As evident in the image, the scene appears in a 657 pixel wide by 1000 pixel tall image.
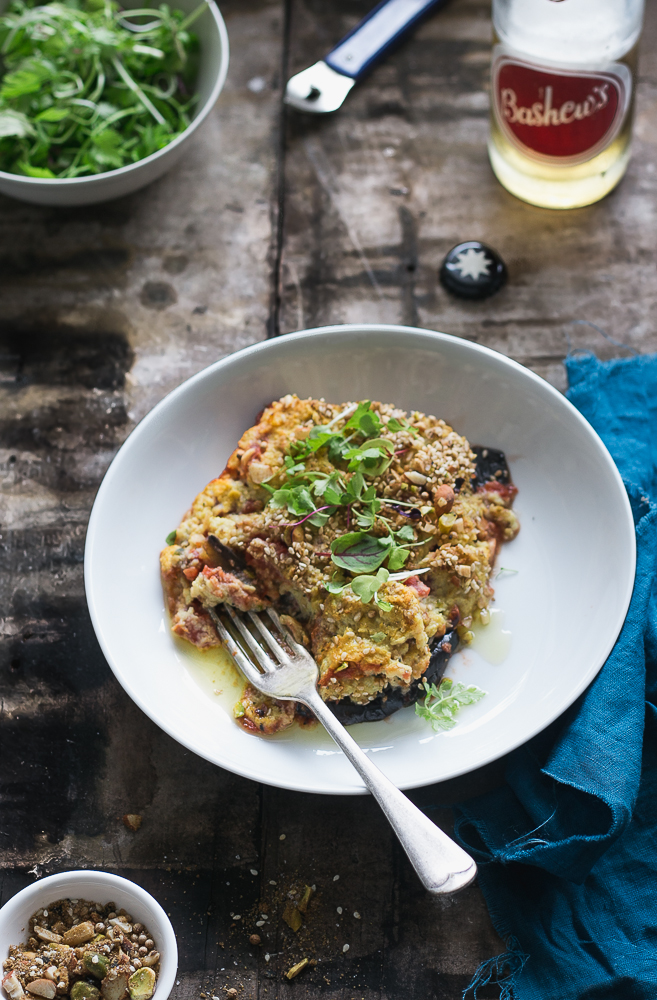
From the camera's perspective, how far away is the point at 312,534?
261cm

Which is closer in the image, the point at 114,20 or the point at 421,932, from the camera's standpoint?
the point at 421,932

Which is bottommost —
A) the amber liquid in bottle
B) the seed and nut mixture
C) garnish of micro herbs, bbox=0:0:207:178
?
the seed and nut mixture

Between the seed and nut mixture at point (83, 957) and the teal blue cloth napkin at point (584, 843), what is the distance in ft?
3.22

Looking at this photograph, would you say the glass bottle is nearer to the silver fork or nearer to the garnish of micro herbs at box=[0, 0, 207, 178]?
the garnish of micro herbs at box=[0, 0, 207, 178]

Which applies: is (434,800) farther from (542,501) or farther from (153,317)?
(153,317)

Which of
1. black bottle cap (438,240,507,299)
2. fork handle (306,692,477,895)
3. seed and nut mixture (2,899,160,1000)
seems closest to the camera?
fork handle (306,692,477,895)

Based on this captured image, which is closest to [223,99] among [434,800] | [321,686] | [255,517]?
[255,517]

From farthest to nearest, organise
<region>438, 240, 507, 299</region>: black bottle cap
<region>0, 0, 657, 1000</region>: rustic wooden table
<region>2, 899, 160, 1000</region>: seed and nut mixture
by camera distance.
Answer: <region>438, 240, 507, 299</region>: black bottle cap
<region>0, 0, 657, 1000</region>: rustic wooden table
<region>2, 899, 160, 1000</region>: seed and nut mixture

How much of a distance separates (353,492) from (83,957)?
1.48 meters

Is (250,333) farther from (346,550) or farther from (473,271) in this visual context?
(346,550)

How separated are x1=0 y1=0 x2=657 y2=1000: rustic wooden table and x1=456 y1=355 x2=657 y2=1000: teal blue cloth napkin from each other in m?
0.11

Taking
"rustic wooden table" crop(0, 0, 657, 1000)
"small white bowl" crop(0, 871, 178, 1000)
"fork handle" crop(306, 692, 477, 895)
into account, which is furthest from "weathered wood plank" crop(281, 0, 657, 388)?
"small white bowl" crop(0, 871, 178, 1000)

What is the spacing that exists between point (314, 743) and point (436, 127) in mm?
2547

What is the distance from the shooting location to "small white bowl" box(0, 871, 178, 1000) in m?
2.35
